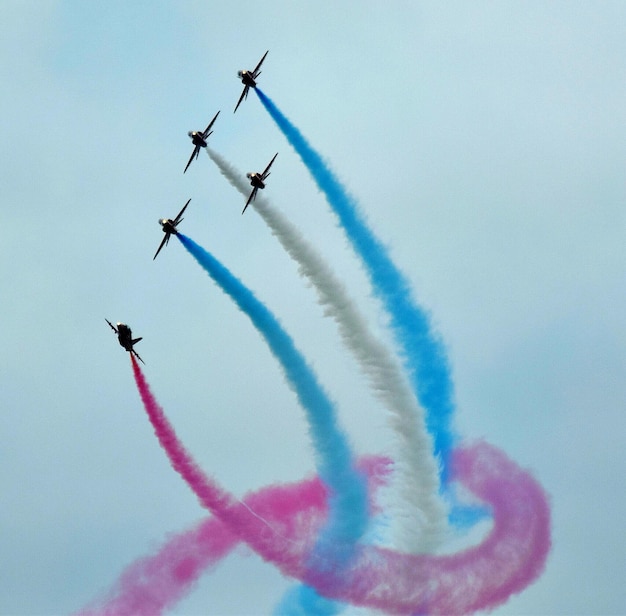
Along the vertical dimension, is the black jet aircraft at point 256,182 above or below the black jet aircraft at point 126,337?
above

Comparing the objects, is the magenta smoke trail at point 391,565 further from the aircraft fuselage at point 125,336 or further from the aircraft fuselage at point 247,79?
the aircraft fuselage at point 247,79

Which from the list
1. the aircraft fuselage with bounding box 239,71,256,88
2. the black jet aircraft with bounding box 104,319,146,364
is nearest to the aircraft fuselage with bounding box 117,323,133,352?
the black jet aircraft with bounding box 104,319,146,364

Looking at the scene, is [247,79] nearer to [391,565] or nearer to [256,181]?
[256,181]

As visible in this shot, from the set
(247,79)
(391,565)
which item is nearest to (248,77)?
(247,79)

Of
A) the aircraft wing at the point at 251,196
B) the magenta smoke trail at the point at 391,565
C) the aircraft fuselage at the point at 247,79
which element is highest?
the aircraft fuselage at the point at 247,79

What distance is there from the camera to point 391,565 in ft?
221

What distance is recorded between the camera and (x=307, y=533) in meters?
68.4

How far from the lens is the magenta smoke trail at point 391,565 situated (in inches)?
2650

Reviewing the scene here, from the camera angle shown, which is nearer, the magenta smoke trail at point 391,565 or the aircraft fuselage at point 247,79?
the magenta smoke trail at point 391,565

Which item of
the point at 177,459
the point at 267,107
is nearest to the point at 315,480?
the point at 177,459

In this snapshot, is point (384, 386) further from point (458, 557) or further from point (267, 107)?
point (267, 107)

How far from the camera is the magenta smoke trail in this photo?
67312 millimetres

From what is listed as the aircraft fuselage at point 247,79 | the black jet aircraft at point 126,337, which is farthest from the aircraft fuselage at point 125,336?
the aircraft fuselage at point 247,79

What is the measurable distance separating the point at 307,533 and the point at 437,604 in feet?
23.3
